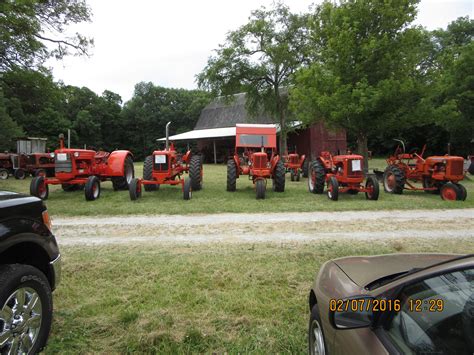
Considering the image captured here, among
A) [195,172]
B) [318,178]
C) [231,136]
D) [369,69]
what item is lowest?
[318,178]

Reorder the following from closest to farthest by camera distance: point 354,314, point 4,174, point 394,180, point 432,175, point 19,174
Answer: point 354,314
point 432,175
point 394,180
point 19,174
point 4,174

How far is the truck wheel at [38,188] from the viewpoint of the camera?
10.3m

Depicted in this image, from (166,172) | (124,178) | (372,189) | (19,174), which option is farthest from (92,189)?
(19,174)

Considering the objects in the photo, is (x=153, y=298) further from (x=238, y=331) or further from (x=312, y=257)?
(x=312, y=257)

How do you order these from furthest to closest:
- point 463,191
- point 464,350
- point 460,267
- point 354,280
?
point 463,191 → point 354,280 → point 460,267 → point 464,350

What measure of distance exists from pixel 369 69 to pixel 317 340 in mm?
16552

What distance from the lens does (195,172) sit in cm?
1223

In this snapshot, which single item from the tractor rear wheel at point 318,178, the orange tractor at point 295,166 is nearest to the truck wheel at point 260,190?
the tractor rear wheel at point 318,178

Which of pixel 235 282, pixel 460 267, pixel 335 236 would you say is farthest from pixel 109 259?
pixel 460 267

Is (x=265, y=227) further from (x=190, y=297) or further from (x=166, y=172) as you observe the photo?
(x=166, y=172)

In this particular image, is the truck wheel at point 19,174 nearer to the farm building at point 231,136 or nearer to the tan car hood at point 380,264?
the farm building at point 231,136

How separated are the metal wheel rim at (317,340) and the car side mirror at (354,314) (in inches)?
22.5

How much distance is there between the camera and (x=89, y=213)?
8.74 meters

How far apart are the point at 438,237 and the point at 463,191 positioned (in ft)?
16.7
